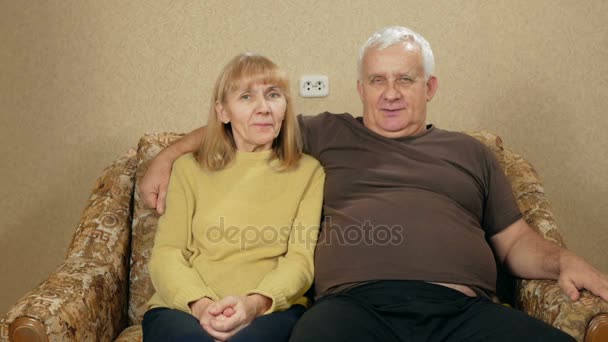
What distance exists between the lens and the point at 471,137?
82.0 inches

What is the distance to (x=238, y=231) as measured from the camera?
184cm

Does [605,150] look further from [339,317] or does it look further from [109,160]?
[109,160]

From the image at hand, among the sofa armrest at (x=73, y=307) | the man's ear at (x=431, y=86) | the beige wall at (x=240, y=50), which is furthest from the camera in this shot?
the beige wall at (x=240, y=50)

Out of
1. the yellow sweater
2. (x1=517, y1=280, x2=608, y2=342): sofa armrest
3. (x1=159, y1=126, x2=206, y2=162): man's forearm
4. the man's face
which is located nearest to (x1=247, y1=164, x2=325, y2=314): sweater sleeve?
the yellow sweater

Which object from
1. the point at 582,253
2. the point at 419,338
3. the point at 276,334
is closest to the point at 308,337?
the point at 276,334

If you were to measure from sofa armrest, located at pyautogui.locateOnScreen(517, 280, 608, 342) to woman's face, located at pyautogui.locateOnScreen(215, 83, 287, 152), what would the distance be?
0.84 m

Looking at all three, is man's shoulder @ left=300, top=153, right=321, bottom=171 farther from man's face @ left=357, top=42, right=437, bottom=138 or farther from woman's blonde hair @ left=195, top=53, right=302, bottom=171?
man's face @ left=357, top=42, right=437, bottom=138

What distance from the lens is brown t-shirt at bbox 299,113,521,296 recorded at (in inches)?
71.5

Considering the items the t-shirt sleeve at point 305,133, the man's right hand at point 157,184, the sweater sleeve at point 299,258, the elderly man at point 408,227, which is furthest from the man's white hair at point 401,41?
the man's right hand at point 157,184

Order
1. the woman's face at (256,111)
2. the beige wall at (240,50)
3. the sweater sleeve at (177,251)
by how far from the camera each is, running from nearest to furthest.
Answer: the sweater sleeve at (177,251)
the woman's face at (256,111)
the beige wall at (240,50)

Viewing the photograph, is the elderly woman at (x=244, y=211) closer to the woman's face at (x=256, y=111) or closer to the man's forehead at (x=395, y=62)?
the woman's face at (x=256, y=111)

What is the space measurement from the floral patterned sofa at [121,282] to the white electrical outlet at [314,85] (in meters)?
0.54

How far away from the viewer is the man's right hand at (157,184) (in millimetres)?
1968

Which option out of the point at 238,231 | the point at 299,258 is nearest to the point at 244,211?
the point at 238,231
